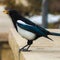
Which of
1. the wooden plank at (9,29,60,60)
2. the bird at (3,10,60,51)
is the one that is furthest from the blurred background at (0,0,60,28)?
the bird at (3,10,60,51)

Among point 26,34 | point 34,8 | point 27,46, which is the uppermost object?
point 26,34

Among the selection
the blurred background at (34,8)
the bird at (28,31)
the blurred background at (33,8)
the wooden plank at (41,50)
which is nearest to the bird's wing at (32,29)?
the bird at (28,31)

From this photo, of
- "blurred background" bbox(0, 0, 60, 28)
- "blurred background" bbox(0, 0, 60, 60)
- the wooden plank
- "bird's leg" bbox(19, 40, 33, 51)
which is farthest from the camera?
"blurred background" bbox(0, 0, 60, 28)

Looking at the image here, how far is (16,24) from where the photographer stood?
2.46m

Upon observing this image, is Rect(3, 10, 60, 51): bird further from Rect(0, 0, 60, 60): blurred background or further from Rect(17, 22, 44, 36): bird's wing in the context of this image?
Rect(0, 0, 60, 60): blurred background

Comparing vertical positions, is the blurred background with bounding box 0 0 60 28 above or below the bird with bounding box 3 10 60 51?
below

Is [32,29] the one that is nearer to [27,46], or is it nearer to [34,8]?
[27,46]

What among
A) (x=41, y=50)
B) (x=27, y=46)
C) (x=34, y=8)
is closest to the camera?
(x=41, y=50)

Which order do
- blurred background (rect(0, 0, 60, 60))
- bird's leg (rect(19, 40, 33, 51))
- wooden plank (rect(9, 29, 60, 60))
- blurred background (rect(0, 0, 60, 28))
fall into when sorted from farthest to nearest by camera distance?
blurred background (rect(0, 0, 60, 28)), blurred background (rect(0, 0, 60, 60)), bird's leg (rect(19, 40, 33, 51)), wooden plank (rect(9, 29, 60, 60))

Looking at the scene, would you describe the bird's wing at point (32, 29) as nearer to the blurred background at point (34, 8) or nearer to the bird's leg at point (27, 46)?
the bird's leg at point (27, 46)

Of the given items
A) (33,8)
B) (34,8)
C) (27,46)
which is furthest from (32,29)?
(34,8)

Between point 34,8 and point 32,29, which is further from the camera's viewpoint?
point 34,8

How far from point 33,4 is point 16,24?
643cm

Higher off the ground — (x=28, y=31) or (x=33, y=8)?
(x=28, y=31)
